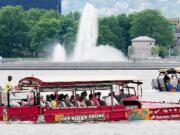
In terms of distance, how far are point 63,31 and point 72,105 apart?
134 meters

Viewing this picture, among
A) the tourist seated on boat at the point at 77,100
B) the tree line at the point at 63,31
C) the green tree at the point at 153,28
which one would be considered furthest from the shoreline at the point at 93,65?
the tourist seated on boat at the point at 77,100

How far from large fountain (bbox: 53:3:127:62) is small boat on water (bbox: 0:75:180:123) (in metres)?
107

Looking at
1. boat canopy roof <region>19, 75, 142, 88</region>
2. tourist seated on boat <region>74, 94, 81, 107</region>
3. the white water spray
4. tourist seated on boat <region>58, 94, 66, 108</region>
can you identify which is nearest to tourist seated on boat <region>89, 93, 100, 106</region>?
tourist seated on boat <region>74, 94, 81, 107</region>

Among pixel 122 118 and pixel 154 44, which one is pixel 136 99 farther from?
pixel 154 44

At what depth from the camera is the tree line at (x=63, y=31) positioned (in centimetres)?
18050

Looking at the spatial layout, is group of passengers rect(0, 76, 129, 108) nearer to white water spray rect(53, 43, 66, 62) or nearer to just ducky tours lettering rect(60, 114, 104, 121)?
just ducky tours lettering rect(60, 114, 104, 121)

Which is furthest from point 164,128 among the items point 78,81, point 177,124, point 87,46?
point 87,46

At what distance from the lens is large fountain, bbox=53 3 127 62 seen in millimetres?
162250

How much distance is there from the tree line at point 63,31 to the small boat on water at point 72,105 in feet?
403

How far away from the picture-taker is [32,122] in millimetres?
49656

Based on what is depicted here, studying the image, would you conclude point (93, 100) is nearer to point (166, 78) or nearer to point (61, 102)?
point (61, 102)

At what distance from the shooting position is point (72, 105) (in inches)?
1976

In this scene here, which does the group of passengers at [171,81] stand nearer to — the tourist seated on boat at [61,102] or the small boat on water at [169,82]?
the small boat on water at [169,82]

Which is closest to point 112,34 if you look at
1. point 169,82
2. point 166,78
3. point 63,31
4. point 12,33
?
point 63,31
